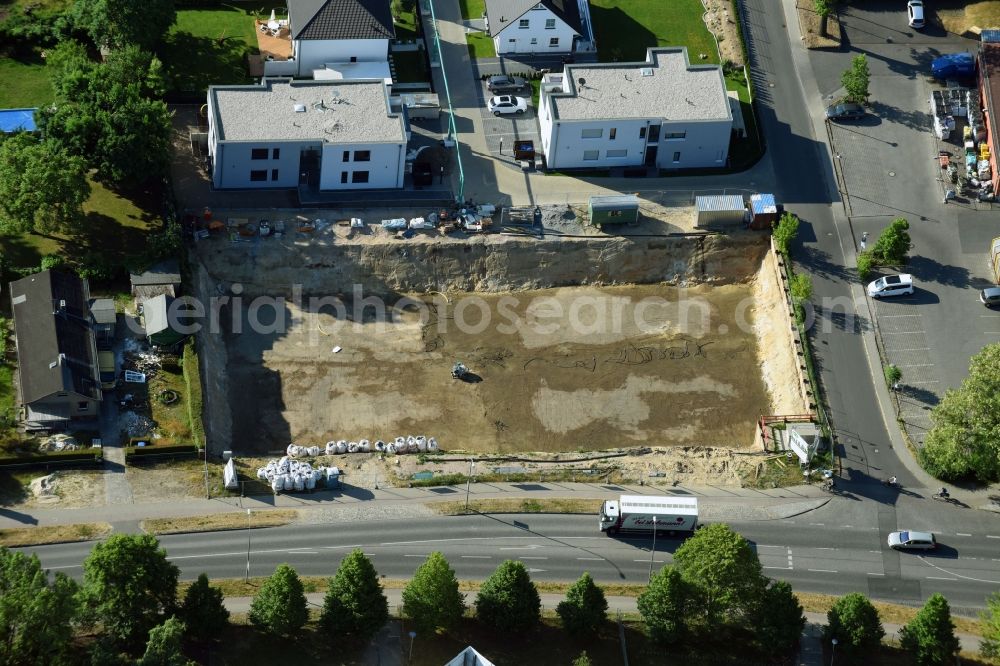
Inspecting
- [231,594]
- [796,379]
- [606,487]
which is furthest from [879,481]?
[231,594]

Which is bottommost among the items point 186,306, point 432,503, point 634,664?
point 634,664

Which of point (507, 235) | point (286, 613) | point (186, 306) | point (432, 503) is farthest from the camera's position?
point (507, 235)

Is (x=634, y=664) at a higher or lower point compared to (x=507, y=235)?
lower

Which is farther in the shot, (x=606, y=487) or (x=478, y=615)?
(x=606, y=487)

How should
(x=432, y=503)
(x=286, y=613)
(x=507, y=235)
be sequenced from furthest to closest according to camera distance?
(x=507, y=235) < (x=432, y=503) < (x=286, y=613)

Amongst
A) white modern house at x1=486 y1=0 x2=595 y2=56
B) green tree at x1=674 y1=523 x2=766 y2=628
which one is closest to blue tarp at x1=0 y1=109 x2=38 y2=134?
white modern house at x1=486 y1=0 x2=595 y2=56

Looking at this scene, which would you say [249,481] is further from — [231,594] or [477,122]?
[477,122]

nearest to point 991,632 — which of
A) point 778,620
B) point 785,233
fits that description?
point 778,620
